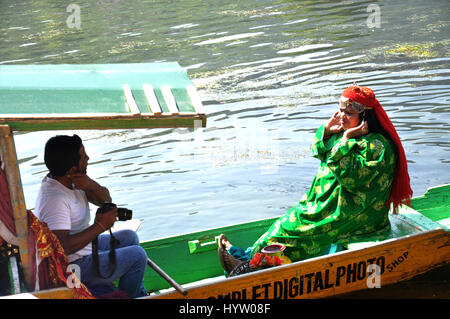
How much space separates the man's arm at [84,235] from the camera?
412 centimetres

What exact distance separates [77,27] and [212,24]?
3963 millimetres

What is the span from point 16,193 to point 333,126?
2.49 meters

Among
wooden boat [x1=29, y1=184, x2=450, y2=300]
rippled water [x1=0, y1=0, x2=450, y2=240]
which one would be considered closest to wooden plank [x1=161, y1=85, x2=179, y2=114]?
wooden boat [x1=29, y1=184, x2=450, y2=300]

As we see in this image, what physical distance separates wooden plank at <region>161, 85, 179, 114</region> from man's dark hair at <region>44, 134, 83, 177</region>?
2.06 feet

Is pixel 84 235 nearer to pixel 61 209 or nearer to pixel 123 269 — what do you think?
pixel 61 209

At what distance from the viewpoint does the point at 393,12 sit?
17391mm

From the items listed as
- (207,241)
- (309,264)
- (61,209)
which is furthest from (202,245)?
(61,209)

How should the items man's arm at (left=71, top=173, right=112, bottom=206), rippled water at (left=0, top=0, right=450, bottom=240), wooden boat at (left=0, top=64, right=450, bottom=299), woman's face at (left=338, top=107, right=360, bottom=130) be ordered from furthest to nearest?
1. rippled water at (left=0, top=0, right=450, bottom=240)
2. woman's face at (left=338, top=107, right=360, bottom=130)
3. man's arm at (left=71, top=173, right=112, bottom=206)
4. wooden boat at (left=0, top=64, right=450, bottom=299)

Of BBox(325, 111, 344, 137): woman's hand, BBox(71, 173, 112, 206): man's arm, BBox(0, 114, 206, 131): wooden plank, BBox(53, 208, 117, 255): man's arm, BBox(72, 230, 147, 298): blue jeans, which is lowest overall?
BBox(72, 230, 147, 298): blue jeans

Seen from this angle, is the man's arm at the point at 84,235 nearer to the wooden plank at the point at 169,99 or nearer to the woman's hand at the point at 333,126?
the wooden plank at the point at 169,99

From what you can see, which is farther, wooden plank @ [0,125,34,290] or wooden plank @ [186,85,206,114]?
wooden plank @ [186,85,206,114]

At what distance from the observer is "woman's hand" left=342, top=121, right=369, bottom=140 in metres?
4.99

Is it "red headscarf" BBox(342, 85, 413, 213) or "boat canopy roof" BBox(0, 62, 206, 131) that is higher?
"boat canopy roof" BBox(0, 62, 206, 131)

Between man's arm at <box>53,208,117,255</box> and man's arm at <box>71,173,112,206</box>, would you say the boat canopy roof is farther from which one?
man's arm at <box>53,208,117,255</box>
